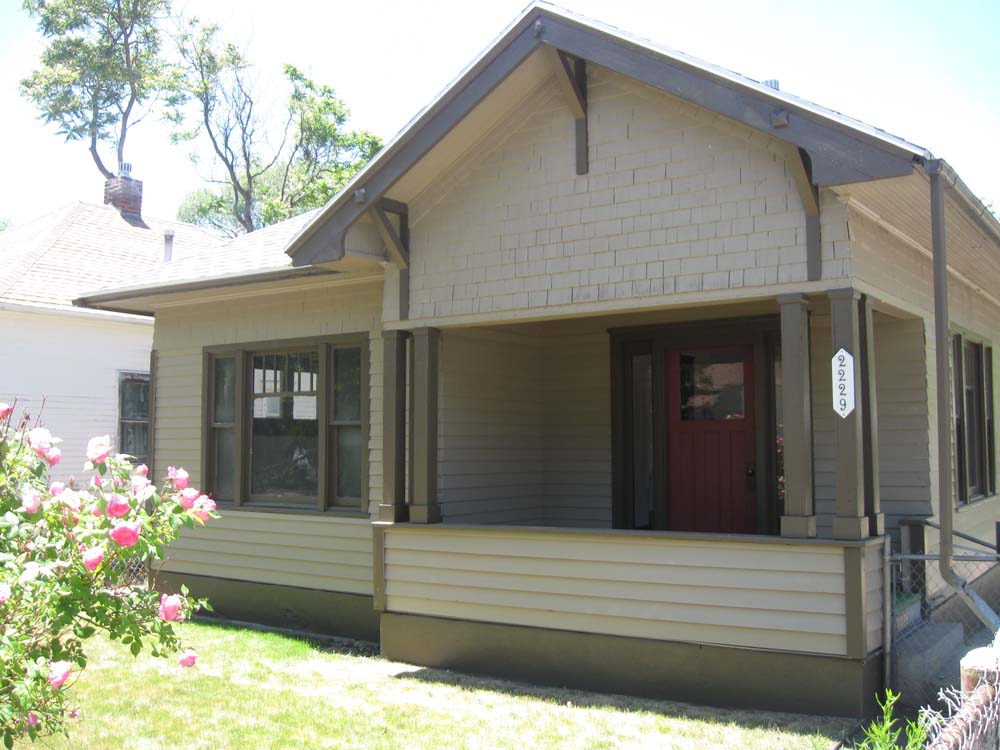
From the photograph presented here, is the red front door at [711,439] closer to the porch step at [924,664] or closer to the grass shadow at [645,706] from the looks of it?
the porch step at [924,664]

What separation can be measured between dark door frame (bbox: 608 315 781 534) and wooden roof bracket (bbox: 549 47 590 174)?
2.48 metres

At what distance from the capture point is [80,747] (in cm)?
611

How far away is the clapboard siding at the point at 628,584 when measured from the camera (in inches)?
258

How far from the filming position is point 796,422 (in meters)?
6.64

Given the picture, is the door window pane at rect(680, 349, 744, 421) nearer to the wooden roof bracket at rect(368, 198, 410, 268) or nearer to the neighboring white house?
the wooden roof bracket at rect(368, 198, 410, 268)

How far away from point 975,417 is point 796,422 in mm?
5150

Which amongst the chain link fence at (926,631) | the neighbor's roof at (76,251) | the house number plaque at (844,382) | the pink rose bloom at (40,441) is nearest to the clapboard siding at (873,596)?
the chain link fence at (926,631)

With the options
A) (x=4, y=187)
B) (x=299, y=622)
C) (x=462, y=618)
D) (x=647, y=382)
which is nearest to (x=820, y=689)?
(x=462, y=618)

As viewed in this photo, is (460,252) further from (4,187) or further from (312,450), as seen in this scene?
(4,187)

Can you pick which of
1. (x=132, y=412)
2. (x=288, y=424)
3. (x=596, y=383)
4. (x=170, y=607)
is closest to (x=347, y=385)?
(x=288, y=424)

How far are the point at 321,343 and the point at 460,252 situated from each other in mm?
2322

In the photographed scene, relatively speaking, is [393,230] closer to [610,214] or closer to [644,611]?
[610,214]

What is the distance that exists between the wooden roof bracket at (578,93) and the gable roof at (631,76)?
224mm

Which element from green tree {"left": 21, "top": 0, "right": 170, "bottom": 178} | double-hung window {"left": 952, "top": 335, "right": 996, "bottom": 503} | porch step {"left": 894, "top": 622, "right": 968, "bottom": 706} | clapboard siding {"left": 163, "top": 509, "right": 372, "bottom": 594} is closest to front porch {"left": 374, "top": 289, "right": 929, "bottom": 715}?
porch step {"left": 894, "top": 622, "right": 968, "bottom": 706}
